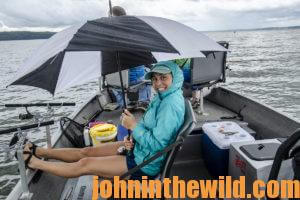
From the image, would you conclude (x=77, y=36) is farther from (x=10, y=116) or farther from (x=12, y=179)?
(x=10, y=116)

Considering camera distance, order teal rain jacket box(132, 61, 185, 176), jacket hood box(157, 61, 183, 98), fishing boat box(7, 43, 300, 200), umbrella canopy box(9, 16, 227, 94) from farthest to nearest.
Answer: fishing boat box(7, 43, 300, 200), jacket hood box(157, 61, 183, 98), teal rain jacket box(132, 61, 185, 176), umbrella canopy box(9, 16, 227, 94)

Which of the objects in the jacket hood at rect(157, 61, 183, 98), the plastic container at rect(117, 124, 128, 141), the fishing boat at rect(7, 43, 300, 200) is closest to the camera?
the jacket hood at rect(157, 61, 183, 98)

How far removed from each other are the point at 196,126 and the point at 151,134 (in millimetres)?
1876

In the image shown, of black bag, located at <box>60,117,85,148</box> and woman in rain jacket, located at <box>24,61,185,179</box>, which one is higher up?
woman in rain jacket, located at <box>24,61,185,179</box>

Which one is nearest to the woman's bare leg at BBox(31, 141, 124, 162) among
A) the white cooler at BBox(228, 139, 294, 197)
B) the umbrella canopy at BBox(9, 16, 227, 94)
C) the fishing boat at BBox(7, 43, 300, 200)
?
the fishing boat at BBox(7, 43, 300, 200)

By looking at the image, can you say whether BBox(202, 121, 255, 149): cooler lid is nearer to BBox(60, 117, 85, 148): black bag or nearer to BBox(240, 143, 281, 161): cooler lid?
BBox(240, 143, 281, 161): cooler lid

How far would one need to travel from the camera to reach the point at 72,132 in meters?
4.85

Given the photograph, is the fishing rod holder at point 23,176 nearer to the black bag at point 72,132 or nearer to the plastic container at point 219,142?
the black bag at point 72,132

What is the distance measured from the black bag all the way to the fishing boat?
2.6 inches

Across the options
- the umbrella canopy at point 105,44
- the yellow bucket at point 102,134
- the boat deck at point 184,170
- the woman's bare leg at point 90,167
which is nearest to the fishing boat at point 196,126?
the boat deck at point 184,170

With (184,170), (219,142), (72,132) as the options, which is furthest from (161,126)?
(72,132)

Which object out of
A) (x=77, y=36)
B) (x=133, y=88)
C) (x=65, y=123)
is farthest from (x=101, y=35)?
(x=133, y=88)

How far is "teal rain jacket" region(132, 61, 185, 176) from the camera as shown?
9.39ft

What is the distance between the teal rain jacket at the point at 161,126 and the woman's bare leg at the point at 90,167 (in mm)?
222
